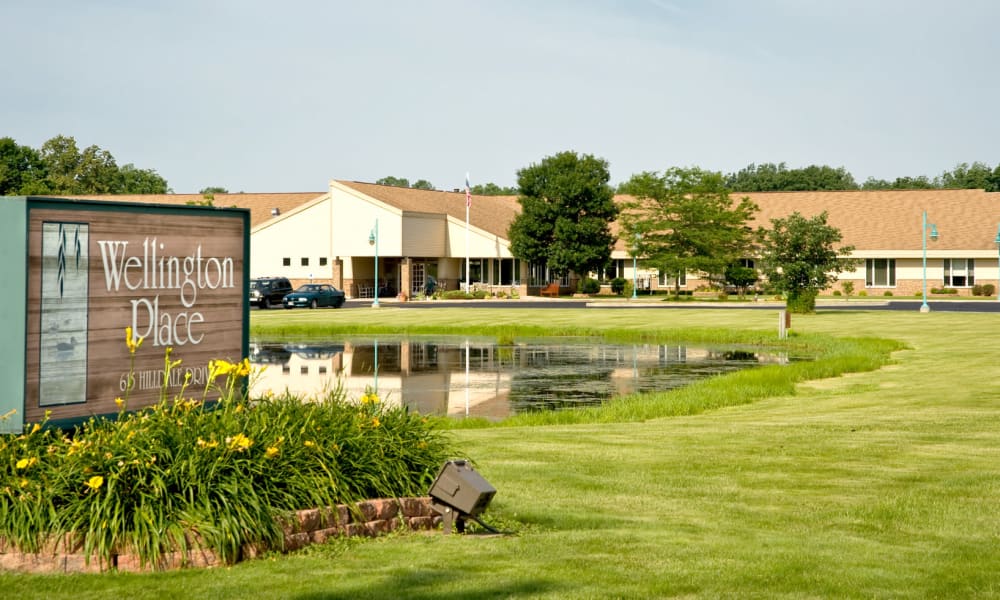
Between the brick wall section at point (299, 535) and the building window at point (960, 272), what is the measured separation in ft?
239

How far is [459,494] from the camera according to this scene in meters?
9.11

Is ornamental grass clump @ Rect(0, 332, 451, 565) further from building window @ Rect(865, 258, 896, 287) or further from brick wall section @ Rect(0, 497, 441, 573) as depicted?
building window @ Rect(865, 258, 896, 287)

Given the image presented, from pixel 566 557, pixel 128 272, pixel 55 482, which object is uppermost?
pixel 128 272

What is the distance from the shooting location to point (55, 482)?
27.0 ft

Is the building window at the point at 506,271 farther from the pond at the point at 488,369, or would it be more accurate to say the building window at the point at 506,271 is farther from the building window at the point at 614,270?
the pond at the point at 488,369

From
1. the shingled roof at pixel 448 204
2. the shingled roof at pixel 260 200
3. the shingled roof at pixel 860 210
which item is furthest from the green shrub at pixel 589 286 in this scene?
the shingled roof at pixel 260 200

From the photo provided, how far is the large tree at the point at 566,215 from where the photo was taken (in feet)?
247

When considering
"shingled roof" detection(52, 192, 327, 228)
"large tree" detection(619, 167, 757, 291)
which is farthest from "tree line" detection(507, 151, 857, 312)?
"shingled roof" detection(52, 192, 327, 228)

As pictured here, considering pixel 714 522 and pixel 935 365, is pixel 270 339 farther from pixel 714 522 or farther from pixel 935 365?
pixel 714 522

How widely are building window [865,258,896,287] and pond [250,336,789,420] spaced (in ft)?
139

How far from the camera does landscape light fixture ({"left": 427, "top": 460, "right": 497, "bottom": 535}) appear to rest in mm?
9023

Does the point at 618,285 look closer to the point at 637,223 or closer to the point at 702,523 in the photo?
the point at 637,223

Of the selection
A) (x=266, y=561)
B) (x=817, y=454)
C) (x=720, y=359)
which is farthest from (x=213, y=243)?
(x=720, y=359)

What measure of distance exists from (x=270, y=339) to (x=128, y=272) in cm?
3228
